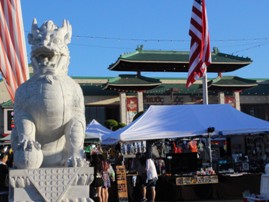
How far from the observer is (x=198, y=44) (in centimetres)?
1359

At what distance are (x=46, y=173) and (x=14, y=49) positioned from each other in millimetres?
6703

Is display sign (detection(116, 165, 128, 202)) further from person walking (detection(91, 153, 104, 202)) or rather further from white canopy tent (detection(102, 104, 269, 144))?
person walking (detection(91, 153, 104, 202))

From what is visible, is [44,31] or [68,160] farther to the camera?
[44,31]

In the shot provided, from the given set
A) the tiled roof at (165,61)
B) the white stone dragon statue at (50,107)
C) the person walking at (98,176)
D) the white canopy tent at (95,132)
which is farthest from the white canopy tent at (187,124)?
the tiled roof at (165,61)

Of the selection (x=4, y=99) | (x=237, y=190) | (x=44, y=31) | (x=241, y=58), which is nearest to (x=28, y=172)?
(x=44, y=31)

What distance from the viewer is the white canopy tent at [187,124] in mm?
10555

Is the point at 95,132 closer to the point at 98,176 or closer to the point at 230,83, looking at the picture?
the point at 98,176

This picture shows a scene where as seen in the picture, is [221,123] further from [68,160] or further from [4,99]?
[4,99]

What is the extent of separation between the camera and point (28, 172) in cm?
408

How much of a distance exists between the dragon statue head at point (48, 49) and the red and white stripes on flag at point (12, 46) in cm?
562

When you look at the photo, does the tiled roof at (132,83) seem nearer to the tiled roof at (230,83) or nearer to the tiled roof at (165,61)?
the tiled roof at (165,61)

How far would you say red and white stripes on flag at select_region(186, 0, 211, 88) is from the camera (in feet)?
44.2

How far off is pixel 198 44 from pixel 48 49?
31.8 ft

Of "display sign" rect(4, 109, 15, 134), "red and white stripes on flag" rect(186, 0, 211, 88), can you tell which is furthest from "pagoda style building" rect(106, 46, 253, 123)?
"red and white stripes on flag" rect(186, 0, 211, 88)
